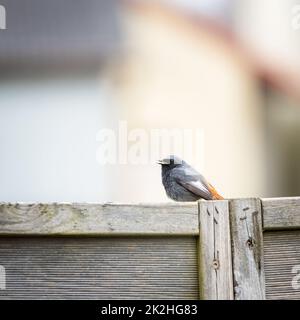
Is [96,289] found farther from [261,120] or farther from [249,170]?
[261,120]

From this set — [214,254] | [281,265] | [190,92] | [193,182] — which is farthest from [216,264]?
Result: [193,182]

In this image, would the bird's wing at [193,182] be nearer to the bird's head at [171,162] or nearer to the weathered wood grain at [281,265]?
the bird's head at [171,162]

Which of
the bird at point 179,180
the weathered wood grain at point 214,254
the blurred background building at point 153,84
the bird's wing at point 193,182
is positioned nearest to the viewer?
the weathered wood grain at point 214,254

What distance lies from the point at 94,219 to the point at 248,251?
26cm

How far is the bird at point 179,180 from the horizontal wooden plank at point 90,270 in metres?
1.77

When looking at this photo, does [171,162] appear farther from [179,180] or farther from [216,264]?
[216,264]

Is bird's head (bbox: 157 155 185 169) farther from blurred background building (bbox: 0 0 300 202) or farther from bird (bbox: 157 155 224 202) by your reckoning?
blurred background building (bbox: 0 0 300 202)

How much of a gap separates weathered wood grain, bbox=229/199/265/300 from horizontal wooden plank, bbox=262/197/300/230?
0.01 metres

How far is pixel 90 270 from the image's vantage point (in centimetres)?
109

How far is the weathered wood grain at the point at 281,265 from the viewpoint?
110 cm

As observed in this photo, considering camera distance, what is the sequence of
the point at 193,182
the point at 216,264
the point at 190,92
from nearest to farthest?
the point at 216,264 < the point at 190,92 < the point at 193,182

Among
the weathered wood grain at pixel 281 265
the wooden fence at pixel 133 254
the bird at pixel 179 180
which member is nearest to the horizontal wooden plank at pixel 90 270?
the wooden fence at pixel 133 254

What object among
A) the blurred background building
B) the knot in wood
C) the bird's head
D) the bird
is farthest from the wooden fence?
the bird's head

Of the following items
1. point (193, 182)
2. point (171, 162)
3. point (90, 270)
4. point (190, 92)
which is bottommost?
point (90, 270)
